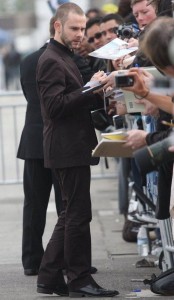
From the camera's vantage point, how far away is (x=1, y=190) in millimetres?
13852

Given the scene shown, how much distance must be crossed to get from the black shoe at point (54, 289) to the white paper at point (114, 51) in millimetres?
1648

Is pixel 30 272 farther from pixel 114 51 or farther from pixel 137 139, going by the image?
pixel 137 139

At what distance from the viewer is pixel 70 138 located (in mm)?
7055

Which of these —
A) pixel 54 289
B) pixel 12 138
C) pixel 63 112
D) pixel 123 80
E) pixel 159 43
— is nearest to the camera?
pixel 159 43

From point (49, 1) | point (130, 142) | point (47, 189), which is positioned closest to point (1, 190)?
point (49, 1)

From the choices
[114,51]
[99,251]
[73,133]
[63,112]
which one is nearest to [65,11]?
[114,51]

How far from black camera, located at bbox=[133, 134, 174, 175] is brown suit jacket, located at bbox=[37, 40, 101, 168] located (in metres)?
1.55

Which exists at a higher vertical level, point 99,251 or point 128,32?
point 128,32

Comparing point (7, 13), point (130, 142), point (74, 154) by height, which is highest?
point (130, 142)

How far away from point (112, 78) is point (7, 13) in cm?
6953

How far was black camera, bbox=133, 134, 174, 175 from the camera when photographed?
5.41m

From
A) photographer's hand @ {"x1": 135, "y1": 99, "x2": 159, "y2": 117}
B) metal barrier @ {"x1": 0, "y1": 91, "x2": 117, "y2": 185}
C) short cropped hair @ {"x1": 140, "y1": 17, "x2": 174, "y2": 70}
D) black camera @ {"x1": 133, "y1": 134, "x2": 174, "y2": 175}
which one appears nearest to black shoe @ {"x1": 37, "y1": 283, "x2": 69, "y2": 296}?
photographer's hand @ {"x1": 135, "y1": 99, "x2": 159, "y2": 117}

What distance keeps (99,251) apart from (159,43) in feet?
13.3

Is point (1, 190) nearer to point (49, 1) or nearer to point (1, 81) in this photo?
point (49, 1)
